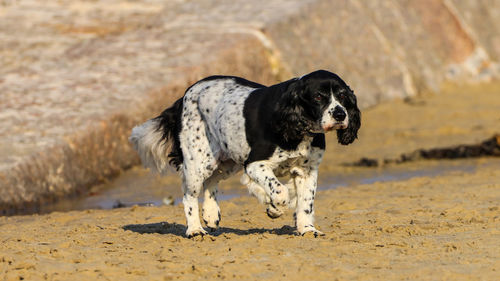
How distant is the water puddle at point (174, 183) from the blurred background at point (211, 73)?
24mm

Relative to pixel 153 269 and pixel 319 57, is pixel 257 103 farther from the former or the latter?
pixel 319 57

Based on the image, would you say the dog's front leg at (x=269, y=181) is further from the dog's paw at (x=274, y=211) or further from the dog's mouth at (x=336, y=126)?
the dog's mouth at (x=336, y=126)

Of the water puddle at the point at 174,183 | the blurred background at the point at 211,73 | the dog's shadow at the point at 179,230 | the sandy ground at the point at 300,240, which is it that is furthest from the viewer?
the blurred background at the point at 211,73

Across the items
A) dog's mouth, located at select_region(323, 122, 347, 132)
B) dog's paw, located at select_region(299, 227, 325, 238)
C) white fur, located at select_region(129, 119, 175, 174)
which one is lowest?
dog's paw, located at select_region(299, 227, 325, 238)

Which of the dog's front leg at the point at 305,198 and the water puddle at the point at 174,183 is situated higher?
the dog's front leg at the point at 305,198

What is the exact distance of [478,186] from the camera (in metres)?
9.23

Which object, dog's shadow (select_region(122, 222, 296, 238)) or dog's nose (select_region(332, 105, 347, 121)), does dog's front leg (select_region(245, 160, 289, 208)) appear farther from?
dog's nose (select_region(332, 105, 347, 121))

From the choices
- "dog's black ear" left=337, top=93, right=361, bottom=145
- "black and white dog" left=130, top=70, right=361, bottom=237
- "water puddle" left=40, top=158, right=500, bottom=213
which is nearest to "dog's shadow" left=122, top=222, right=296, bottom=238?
"black and white dog" left=130, top=70, right=361, bottom=237

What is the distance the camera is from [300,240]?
6.51 meters

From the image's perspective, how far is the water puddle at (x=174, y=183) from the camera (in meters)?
10.1

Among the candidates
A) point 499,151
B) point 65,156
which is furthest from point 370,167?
point 65,156

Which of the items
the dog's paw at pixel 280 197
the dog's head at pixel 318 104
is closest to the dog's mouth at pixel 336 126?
the dog's head at pixel 318 104

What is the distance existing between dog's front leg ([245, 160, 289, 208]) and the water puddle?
318 cm

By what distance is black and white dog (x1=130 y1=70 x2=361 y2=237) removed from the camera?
6559 millimetres
